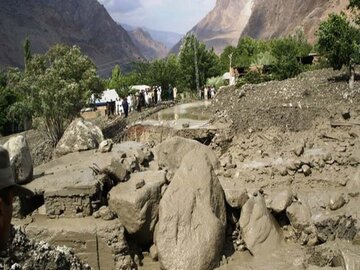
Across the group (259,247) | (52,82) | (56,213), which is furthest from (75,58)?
(259,247)

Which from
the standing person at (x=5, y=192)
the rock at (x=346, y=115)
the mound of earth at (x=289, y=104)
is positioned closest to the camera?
the standing person at (x=5, y=192)

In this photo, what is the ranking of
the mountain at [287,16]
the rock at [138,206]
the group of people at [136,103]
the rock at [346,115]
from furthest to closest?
the mountain at [287,16] → the group of people at [136,103] → the rock at [346,115] → the rock at [138,206]

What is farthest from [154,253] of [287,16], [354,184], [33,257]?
[287,16]

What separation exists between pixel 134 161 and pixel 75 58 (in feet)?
40.2

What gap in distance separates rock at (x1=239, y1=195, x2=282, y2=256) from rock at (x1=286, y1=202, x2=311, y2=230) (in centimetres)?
43

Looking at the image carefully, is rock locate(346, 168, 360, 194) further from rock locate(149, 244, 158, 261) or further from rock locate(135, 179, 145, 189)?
rock locate(135, 179, 145, 189)

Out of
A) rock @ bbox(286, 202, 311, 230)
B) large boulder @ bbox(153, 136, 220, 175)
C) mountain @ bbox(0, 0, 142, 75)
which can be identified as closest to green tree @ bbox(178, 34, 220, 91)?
large boulder @ bbox(153, 136, 220, 175)

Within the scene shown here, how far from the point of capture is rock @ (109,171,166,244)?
10.6 meters

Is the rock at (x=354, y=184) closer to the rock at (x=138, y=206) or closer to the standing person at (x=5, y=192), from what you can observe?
the rock at (x=138, y=206)

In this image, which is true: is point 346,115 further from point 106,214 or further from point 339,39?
point 106,214

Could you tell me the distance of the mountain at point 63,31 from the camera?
99.0 meters

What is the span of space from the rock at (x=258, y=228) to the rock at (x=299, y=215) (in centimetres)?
43

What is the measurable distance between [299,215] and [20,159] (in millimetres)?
6832

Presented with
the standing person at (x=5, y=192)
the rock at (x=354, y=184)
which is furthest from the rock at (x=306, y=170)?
the standing person at (x=5, y=192)
